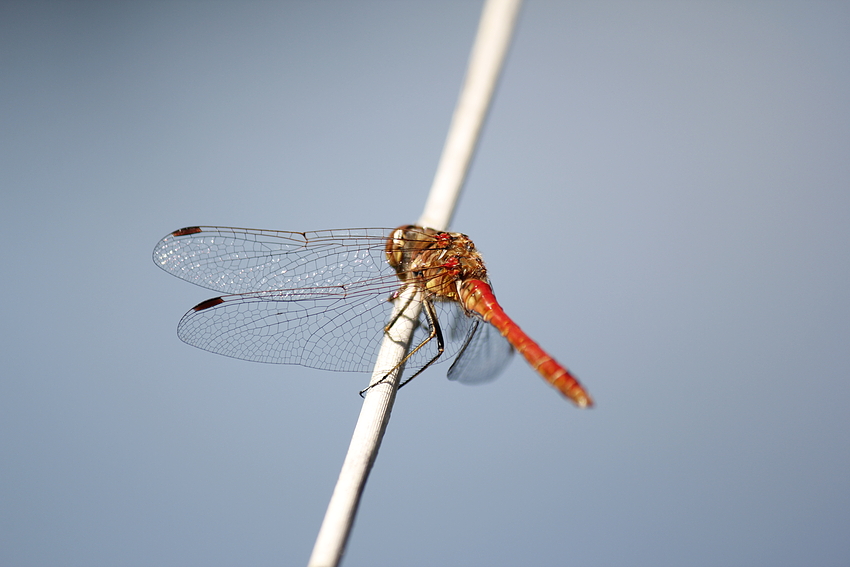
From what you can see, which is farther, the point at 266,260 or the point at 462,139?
the point at 266,260

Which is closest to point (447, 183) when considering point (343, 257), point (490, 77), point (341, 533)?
point (490, 77)

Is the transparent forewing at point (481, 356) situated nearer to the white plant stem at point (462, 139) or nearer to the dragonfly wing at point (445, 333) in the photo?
the dragonfly wing at point (445, 333)

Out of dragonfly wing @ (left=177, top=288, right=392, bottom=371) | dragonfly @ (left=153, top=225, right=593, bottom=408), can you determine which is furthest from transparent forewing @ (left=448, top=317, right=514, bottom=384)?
dragonfly wing @ (left=177, top=288, right=392, bottom=371)

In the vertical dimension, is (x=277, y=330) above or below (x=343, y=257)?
below

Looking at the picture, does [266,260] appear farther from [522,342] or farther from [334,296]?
[522,342]

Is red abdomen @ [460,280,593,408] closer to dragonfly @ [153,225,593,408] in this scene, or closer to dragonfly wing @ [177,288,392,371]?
dragonfly @ [153,225,593,408]

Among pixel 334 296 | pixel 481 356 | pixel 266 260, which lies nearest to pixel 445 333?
pixel 481 356

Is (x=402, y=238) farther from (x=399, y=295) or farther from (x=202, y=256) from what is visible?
(x=202, y=256)
